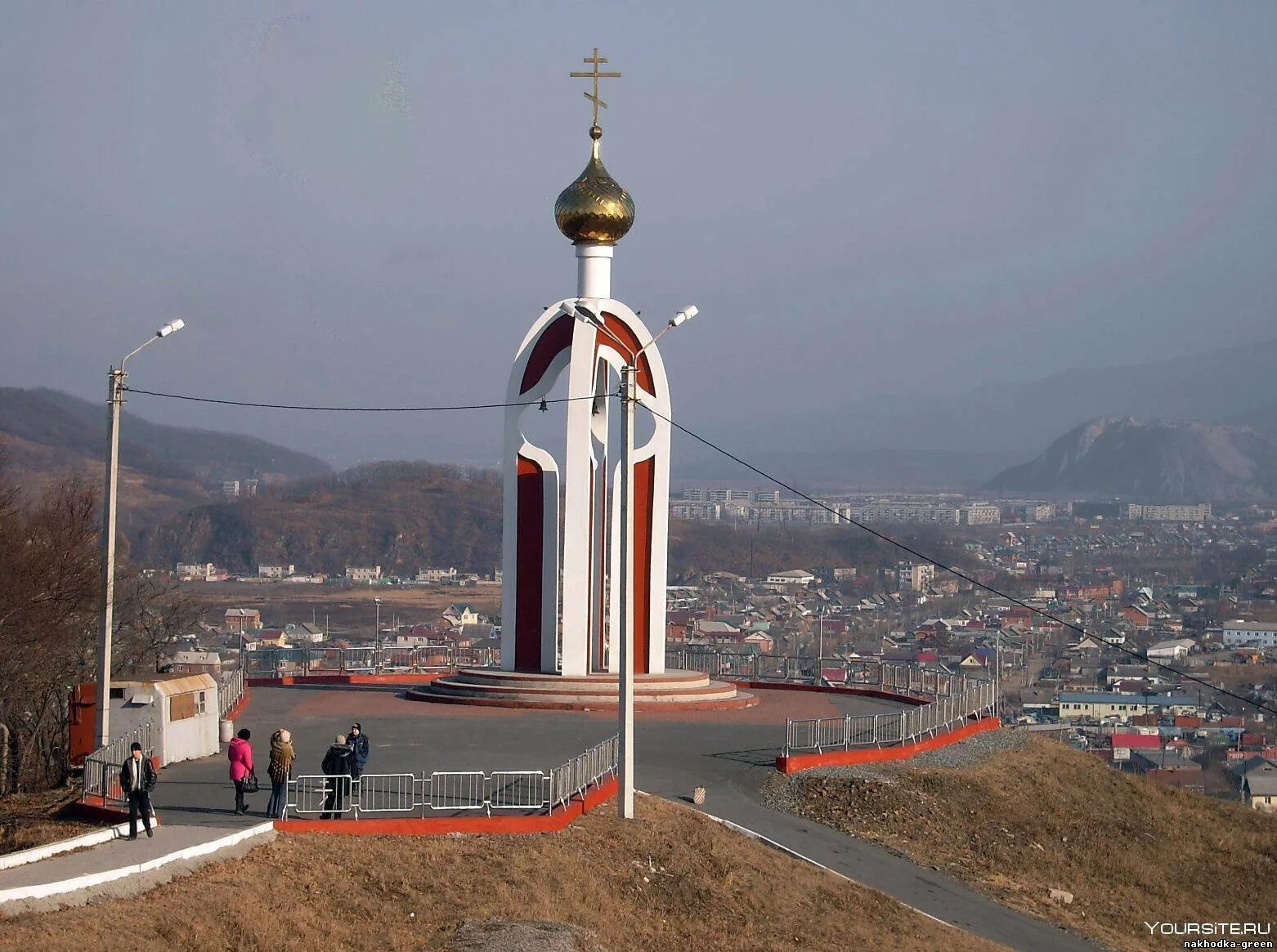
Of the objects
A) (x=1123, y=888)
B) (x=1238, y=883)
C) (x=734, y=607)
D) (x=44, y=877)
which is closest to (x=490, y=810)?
(x=44, y=877)

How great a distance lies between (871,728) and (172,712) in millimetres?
8512

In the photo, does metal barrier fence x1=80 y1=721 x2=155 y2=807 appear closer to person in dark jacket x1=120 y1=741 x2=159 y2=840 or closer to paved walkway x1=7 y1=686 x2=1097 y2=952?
paved walkway x1=7 y1=686 x2=1097 y2=952

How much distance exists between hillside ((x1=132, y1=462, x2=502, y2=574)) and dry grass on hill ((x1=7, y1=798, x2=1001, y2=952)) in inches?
3792

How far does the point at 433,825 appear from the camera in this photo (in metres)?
15.6

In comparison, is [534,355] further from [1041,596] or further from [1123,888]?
[1041,596]

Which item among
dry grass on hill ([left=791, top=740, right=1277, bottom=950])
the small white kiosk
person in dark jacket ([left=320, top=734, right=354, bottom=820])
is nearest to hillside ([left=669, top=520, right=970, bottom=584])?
dry grass on hill ([left=791, top=740, right=1277, bottom=950])

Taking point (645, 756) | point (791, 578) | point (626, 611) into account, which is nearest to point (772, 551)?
point (791, 578)

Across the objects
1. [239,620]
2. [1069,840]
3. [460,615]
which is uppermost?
[460,615]

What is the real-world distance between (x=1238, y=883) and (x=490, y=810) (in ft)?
28.8

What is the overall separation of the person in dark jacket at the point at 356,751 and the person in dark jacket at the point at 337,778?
3cm

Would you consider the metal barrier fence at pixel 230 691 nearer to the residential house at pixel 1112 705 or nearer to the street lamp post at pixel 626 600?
the street lamp post at pixel 626 600

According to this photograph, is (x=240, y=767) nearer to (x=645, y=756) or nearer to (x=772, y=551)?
(x=645, y=756)

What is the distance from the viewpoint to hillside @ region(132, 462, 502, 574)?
11488 centimetres

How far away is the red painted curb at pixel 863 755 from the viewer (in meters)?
20.0
